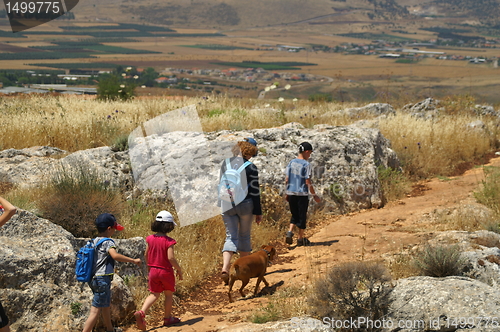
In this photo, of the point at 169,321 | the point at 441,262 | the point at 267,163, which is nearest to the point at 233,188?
the point at 169,321

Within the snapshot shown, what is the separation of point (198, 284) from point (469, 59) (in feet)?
461

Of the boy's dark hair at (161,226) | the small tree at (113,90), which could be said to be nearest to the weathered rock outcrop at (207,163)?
the boy's dark hair at (161,226)

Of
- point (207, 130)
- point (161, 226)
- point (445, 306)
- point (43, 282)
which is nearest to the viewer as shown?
point (445, 306)

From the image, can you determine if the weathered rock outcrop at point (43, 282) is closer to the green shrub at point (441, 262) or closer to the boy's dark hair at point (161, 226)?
the boy's dark hair at point (161, 226)

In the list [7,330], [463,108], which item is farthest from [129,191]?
[463,108]

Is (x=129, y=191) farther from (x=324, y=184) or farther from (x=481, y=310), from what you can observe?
(x=481, y=310)

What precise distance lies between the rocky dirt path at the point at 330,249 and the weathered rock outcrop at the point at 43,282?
0.63m

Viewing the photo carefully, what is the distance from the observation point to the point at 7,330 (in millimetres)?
4270

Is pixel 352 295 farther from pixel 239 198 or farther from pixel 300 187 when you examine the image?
pixel 300 187

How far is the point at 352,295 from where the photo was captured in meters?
4.68

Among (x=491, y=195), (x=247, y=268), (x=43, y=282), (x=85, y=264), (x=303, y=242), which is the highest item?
(x=85, y=264)

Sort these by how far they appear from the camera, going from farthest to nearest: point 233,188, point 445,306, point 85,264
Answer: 1. point 233,188
2. point 85,264
3. point 445,306

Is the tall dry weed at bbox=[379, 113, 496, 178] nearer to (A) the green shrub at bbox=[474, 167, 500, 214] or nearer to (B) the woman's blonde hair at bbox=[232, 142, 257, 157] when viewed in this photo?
(A) the green shrub at bbox=[474, 167, 500, 214]

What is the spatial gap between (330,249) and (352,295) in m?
2.53
